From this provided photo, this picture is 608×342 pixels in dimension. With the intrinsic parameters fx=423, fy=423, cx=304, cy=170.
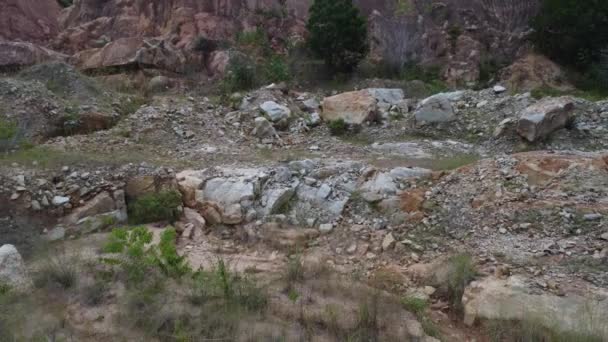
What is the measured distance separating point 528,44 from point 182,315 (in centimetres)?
1126

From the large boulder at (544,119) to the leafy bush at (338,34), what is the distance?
203 inches

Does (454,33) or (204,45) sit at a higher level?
(454,33)

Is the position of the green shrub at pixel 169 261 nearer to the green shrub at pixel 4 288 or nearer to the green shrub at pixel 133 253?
the green shrub at pixel 133 253

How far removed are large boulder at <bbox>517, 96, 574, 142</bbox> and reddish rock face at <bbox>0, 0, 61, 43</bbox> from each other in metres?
12.9

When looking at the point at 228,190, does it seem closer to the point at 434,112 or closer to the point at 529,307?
the point at 529,307

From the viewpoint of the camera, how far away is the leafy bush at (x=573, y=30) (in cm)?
877

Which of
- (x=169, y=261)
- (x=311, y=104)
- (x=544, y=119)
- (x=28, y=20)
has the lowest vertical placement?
(x=169, y=261)

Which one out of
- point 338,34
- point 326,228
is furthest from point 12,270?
point 338,34

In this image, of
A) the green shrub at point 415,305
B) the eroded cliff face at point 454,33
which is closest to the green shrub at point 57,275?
the green shrub at point 415,305

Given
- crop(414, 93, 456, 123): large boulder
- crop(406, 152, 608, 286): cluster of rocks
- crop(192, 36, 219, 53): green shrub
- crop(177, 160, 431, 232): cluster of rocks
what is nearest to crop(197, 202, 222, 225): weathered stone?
crop(177, 160, 431, 232): cluster of rocks

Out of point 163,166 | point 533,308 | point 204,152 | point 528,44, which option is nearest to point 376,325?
point 533,308

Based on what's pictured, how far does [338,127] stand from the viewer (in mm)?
7477

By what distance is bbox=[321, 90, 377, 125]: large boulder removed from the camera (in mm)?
7637

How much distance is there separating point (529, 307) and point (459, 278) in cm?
55
